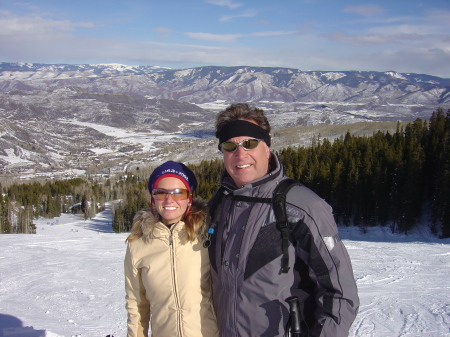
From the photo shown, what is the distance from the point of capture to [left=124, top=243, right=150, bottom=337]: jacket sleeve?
371 cm

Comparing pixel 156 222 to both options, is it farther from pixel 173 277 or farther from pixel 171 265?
pixel 173 277

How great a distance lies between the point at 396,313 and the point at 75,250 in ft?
54.7

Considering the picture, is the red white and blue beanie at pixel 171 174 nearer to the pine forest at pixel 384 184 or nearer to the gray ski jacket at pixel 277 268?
the gray ski jacket at pixel 277 268

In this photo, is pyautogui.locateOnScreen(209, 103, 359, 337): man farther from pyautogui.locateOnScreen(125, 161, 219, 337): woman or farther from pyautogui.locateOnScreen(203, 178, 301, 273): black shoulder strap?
pyautogui.locateOnScreen(125, 161, 219, 337): woman

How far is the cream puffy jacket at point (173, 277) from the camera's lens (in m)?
3.57

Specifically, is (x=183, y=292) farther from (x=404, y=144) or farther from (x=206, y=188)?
(x=404, y=144)

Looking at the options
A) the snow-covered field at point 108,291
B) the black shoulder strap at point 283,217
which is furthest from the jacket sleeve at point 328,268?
the snow-covered field at point 108,291

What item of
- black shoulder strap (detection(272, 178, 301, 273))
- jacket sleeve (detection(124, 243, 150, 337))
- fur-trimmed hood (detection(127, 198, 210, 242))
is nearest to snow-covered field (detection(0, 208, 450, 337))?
jacket sleeve (detection(124, 243, 150, 337))

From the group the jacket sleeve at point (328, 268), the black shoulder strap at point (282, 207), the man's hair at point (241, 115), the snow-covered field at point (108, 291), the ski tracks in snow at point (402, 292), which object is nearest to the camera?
the jacket sleeve at point (328, 268)

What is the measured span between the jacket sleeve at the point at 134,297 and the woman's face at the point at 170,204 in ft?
1.78

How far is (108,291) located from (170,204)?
360 inches

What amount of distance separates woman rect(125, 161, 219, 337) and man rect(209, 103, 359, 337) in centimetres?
19

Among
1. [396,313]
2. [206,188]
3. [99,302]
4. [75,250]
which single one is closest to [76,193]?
[206,188]

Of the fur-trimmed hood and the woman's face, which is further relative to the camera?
the woman's face
